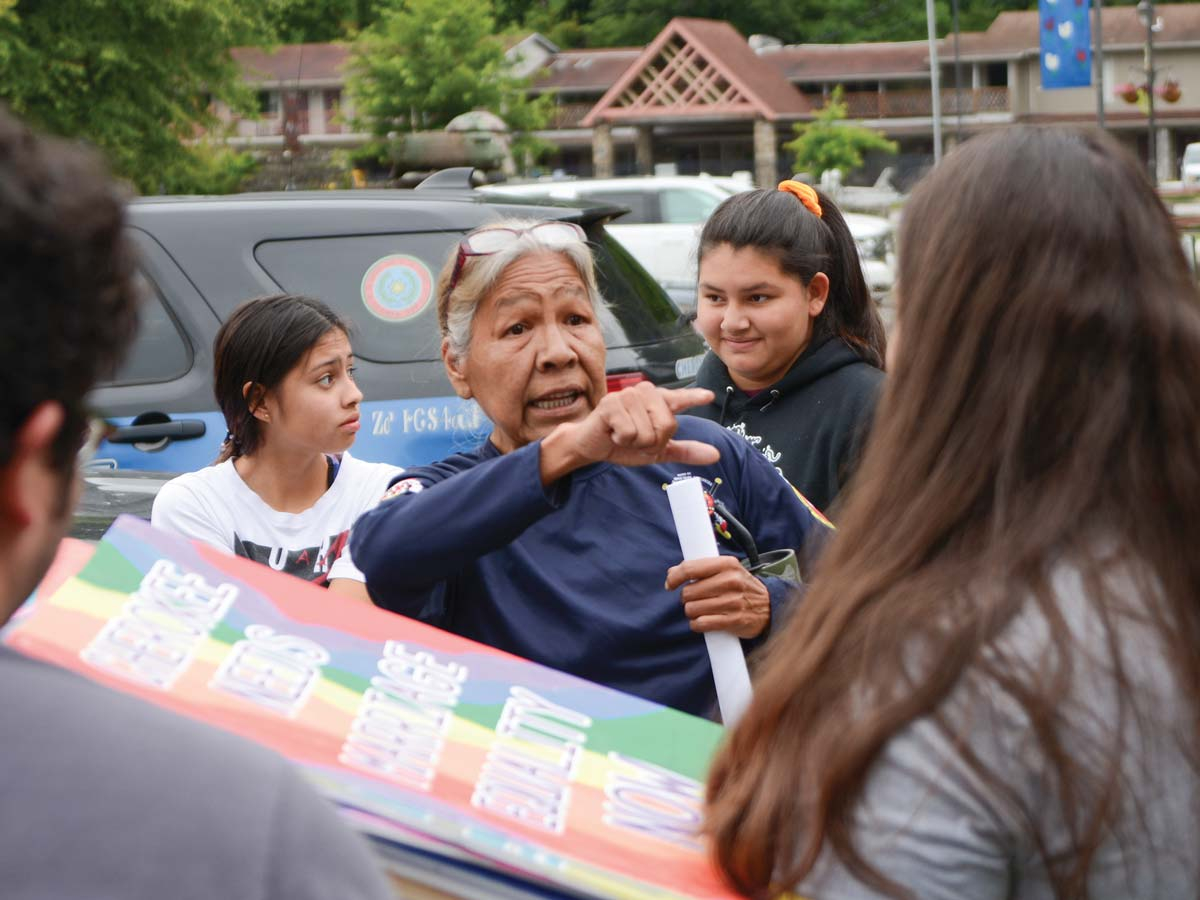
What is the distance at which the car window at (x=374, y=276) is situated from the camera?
5953 mm

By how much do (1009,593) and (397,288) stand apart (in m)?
4.90

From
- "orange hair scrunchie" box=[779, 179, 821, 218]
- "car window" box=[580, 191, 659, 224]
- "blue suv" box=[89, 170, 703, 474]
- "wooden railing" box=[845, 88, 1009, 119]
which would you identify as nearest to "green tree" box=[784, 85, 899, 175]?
Result: "wooden railing" box=[845, 88, 1009, 119]

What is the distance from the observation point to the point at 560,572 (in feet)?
7.80

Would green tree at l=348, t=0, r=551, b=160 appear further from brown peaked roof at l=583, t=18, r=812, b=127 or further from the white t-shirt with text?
the white t-shirt with text

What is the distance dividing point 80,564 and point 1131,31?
7237 cm

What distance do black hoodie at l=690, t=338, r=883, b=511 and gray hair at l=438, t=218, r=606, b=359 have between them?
2.70 feet

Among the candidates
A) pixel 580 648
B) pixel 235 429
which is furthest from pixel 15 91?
pixel 580 648

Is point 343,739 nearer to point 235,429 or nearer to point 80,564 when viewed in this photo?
point 80,564

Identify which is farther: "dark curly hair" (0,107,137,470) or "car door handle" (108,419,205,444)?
"car door handle" (108,419,205,444)

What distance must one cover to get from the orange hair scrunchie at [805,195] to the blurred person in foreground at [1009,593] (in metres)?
2.30

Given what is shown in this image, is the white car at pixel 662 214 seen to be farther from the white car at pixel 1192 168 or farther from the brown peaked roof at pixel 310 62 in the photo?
the brown peaked roof at pixel 310 62

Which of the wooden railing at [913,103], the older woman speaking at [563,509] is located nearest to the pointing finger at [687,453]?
the older woman speaking at [563,509]

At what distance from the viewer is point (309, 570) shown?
3785 millimetres

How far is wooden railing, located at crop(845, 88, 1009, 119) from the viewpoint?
219 ft
